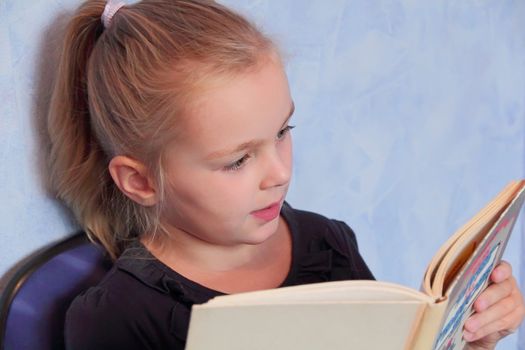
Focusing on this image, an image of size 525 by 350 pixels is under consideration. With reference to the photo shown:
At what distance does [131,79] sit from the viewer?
751mm

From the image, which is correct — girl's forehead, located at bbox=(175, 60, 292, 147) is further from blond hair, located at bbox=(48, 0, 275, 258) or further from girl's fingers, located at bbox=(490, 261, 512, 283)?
girl's fingers, located at bbox=(490, 261, 512, 283)

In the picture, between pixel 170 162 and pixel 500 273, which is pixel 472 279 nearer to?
pixel 500 273

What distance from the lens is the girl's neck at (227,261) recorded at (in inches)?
34.2

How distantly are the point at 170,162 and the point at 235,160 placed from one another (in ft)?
0.23

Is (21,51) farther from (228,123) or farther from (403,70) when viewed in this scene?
(403,70)

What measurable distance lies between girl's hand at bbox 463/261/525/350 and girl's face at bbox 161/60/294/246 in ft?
0.80

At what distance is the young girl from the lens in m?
0.74

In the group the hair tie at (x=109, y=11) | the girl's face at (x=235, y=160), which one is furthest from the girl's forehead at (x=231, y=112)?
the hair tie at (x=109, y=11)

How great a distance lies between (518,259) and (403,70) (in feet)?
2.04

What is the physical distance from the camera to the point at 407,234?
4.56 feet

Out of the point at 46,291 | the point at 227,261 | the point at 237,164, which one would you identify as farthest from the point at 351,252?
the point at 46,291

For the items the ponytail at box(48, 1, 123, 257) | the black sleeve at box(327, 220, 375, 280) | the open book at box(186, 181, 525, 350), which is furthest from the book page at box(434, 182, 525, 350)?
the ponytail at box(48, 1, 123, 257)

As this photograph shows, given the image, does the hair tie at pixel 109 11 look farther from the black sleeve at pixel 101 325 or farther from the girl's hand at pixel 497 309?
the girl's hand at pixel 497 309

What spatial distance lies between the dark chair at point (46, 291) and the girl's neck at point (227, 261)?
7 cm
